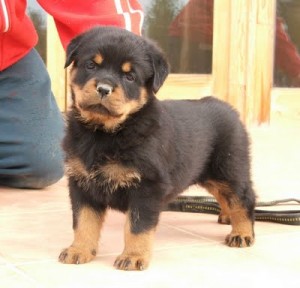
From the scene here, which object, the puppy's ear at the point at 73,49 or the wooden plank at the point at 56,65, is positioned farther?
the wooden plank at the point at 56,65

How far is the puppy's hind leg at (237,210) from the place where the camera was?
2.45 meters

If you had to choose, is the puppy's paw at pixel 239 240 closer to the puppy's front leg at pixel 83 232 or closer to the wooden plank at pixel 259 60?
the puppy's front leg at pixel 83 232

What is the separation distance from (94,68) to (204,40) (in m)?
3.77

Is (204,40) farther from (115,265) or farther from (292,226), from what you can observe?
(115,265)

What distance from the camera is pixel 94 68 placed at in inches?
84.8

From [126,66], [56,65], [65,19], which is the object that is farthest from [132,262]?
[56,65]

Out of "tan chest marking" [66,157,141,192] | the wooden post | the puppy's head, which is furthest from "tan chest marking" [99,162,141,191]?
the wooden post

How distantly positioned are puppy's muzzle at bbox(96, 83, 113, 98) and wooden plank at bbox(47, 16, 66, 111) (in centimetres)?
309

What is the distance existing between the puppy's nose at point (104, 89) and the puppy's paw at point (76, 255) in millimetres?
479

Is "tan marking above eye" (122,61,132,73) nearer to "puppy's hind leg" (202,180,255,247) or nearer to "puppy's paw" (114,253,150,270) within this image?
"puppy's paw" (114,253,150,270)

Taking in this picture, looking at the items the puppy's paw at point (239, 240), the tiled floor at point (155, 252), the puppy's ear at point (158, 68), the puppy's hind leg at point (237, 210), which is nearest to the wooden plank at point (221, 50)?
the tiled floor at point (155, 252)

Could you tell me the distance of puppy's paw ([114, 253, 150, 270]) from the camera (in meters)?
2.10

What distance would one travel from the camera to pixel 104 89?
2.08m

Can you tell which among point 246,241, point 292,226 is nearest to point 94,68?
point 246,241
